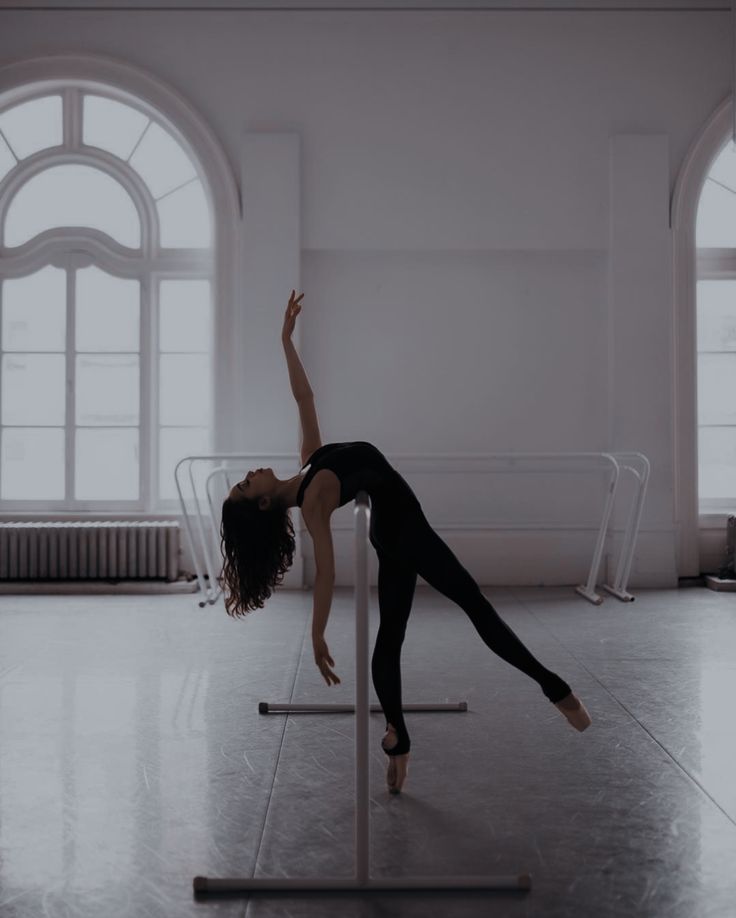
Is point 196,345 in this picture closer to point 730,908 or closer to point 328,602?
point 328,602

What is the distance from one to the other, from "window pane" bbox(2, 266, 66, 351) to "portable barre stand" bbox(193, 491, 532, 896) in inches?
230

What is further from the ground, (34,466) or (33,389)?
(33,389)

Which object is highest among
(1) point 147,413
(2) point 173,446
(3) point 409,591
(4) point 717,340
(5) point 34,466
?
(4) point 717,340

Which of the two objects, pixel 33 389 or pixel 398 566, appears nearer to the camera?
pixel 398 566

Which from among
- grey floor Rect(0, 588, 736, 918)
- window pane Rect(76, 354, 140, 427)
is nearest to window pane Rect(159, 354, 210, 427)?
window pane Rect(76, 354, 140, 427)

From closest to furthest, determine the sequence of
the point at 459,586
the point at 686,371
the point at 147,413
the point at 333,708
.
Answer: the point at 459,586, the point at 333,708, the point at 686,371, the point at 147,413

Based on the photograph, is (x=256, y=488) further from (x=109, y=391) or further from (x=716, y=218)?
(x=716, y=218)

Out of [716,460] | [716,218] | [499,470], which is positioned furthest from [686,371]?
[499,470]

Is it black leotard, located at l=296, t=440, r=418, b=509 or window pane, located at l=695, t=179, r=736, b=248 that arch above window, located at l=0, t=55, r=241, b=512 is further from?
black leotard, located at l=296, t=440, r=418, b=509

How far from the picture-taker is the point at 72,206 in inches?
296

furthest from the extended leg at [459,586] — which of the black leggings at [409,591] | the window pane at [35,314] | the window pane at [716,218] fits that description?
the window pane at [716,218]

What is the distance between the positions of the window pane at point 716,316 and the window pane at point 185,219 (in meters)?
3.87

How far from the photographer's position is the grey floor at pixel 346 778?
227cm

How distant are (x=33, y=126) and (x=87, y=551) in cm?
333
